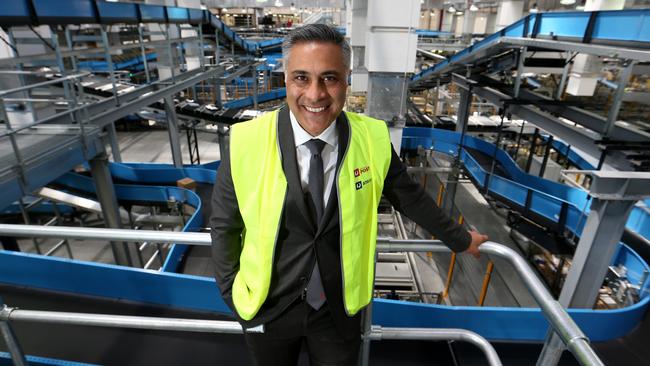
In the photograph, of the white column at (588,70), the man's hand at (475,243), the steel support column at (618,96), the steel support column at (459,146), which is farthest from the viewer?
the white column at (588,70)

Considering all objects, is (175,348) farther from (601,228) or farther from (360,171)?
(601,228)

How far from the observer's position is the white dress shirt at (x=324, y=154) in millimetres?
1324

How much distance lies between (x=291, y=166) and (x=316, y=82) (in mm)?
310

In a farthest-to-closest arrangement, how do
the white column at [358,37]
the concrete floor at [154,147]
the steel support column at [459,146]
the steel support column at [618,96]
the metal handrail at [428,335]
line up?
the concrete floor at [154,147]
the steel support column at [459,146]
the white column at [358,37]
the steel support column at [618,96]
the metal handrail at [428,335]

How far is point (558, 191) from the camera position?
6453mm

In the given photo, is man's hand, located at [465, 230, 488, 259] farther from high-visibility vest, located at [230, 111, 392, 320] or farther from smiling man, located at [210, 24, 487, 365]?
high-visibility vest, located at [230, 111, 392, 320]

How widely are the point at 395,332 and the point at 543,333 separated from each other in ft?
5.56

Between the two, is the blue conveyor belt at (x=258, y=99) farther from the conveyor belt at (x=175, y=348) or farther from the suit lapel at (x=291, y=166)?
the suit lapel at (x=291, y=166)

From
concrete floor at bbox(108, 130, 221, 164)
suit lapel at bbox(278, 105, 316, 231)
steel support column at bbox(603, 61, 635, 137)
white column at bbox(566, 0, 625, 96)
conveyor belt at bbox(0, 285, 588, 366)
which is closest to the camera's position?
suit lapel at bbox(278, 105, 316, 231)

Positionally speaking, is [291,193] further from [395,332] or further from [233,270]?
A: [395,332]

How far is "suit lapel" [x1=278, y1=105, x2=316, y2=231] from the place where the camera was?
4.20 feet

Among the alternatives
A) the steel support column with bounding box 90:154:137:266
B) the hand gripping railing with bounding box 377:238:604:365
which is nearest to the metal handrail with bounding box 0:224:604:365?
the hand gripping railing with bounding box 377:238:604:365

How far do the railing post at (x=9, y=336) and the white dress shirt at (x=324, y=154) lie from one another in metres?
1.48

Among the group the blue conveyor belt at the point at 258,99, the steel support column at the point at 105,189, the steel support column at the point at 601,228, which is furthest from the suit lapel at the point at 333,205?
the blue conveyor belt at the point at 258,99
